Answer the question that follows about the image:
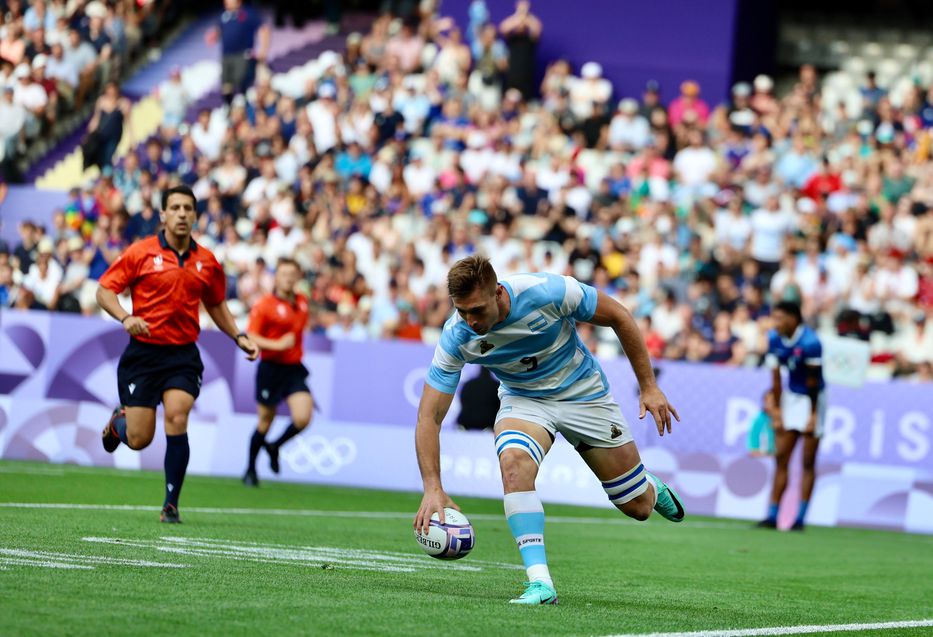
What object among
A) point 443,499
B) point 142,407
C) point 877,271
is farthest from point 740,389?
point 443,499

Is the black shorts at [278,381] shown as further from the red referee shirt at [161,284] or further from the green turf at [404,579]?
the red referee shirt at [161,284]

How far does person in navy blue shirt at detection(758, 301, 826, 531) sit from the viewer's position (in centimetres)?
1602

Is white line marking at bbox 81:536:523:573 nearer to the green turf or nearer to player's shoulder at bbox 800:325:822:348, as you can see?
the green turf

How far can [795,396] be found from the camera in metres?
16.5

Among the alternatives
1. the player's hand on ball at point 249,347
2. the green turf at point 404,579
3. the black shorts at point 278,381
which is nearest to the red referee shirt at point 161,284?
the player's hand on ball at point 249,347

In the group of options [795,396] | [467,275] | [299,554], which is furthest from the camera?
[795,396]

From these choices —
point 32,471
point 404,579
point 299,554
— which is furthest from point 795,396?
point 404,579

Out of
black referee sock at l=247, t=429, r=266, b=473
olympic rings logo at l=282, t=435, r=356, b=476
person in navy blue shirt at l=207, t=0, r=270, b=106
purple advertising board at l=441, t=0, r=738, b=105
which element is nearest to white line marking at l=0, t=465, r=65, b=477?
black referee sock at l=247, t=429, r=266, b=473

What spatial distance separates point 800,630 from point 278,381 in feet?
34.1

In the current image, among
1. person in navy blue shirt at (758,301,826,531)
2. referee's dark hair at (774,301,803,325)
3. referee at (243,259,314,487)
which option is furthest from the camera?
referee at (243,259,314,487)

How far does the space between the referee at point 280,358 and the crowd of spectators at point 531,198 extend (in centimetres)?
435

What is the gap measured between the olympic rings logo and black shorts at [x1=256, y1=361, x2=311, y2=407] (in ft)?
7.16

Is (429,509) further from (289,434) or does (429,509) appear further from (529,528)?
(289,434)

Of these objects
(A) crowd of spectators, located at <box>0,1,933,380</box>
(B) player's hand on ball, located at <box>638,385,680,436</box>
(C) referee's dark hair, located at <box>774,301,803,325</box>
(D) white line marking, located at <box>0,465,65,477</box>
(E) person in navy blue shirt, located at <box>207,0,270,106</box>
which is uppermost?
(E) person in navy blue shirt, located at <box>207,0,270,106</box>
